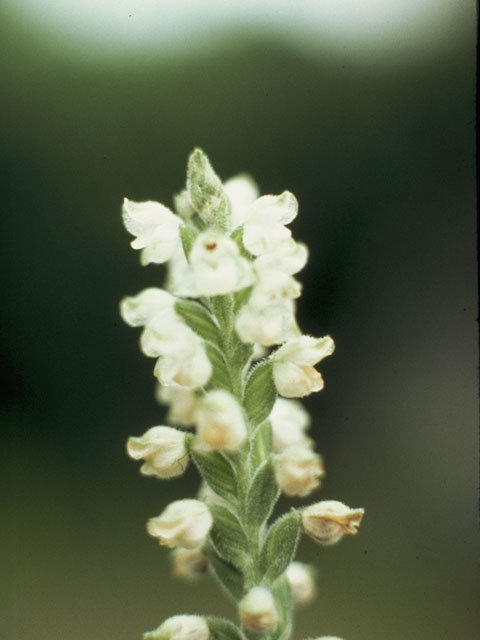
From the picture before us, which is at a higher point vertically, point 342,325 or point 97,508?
point 342,325

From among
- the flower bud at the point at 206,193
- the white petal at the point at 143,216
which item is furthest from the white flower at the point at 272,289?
the white petal at the point at 143,216

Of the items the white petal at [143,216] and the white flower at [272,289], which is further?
the white petal at [143,216]

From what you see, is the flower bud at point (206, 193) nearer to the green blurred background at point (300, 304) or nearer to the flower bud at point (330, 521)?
the flower bud at point (330, 521)

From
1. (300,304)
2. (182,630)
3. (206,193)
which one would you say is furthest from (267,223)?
(300,304)

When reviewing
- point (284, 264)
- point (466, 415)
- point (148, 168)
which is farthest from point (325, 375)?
point (284, 264)

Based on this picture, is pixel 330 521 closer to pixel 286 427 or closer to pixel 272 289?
pixel 286 427

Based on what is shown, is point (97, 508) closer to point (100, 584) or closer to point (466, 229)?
point (100, 584)
